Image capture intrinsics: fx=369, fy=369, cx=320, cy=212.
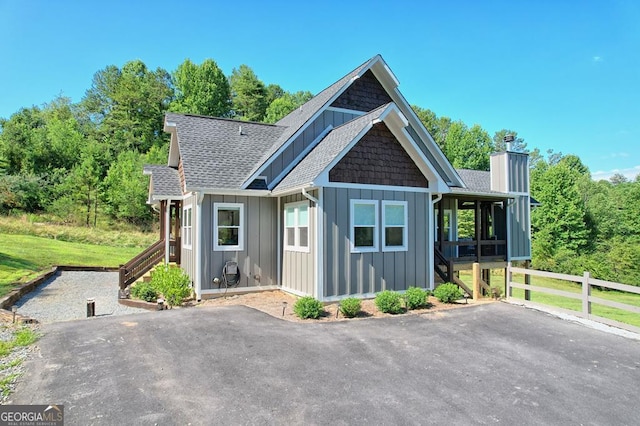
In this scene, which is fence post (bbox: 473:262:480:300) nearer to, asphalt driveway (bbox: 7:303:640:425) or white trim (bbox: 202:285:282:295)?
asphalt driveway (bbox: 7:303:640:425)

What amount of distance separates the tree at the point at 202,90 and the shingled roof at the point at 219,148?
32844 mm

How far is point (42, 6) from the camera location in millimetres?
13203

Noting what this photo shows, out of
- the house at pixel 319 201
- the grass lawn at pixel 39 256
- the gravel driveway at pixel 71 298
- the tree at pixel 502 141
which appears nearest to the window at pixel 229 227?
the house at pixel 319 201

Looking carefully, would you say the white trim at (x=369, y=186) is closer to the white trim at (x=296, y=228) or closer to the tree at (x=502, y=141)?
the white trim at (x=296, y=228)

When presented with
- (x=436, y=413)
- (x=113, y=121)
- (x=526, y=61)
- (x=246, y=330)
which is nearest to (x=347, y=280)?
(x=246, y=330)

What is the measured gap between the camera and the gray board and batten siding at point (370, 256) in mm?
10031

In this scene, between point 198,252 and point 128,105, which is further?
point 128,105

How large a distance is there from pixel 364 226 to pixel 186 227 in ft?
22.5

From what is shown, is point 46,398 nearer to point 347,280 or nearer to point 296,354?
point 296,354

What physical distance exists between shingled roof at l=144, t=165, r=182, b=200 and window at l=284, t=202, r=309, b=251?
4.98 m

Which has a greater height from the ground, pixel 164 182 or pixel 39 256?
pixel 164 182

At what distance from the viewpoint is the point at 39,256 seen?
65.8 feet

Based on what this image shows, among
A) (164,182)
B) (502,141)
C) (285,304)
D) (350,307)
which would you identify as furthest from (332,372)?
(502,141)

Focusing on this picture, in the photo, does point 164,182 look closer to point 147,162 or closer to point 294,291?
point 294,291
